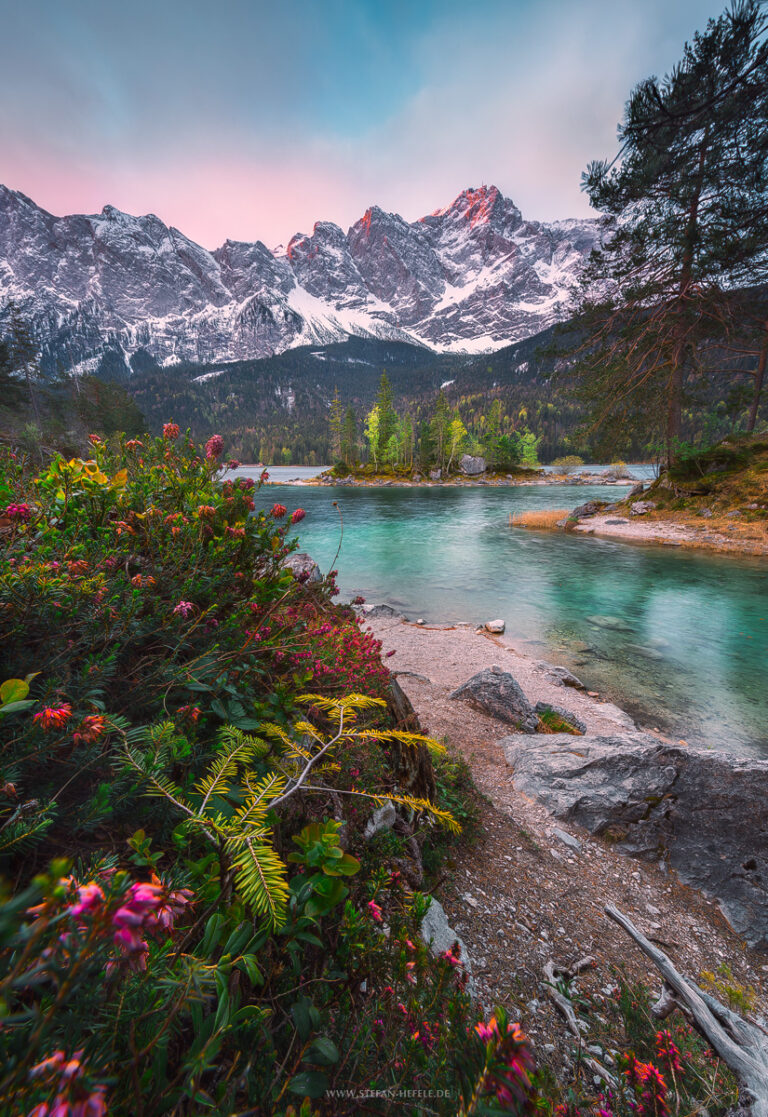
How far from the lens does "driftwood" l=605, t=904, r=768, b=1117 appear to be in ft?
5.83

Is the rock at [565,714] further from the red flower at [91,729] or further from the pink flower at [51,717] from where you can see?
the pink flower at [51,717]

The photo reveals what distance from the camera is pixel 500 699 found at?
6.40 meters

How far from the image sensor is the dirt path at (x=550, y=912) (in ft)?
7.40

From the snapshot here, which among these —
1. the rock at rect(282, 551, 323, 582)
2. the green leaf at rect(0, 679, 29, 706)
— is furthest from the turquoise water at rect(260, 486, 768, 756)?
the green leaf at rect(0, 679, 29, 706)

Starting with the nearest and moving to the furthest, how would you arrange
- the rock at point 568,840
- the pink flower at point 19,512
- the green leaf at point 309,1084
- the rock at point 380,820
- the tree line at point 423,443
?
1. the green leaf at point 309,1084
2. the pink flower at point 19,512
3. the rock at point 380,820
4. the rock at point 568,840
5. the tree line at point 423,443

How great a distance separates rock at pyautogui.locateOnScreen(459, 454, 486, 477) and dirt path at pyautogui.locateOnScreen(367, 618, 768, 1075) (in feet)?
240

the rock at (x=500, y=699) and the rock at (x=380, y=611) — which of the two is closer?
the rock at (x=500, y=699)

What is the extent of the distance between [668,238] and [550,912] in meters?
21.9

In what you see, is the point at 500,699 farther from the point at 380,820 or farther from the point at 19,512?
the point at 19,512

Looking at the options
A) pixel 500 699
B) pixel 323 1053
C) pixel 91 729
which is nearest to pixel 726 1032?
pixel 323 1053

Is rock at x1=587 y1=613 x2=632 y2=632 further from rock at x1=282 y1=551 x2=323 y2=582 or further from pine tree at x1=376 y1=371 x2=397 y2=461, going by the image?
pine tree at x1=376 y1=371 x2=397 y2=461

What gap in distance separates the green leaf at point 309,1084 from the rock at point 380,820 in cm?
145

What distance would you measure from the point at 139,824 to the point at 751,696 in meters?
11.1

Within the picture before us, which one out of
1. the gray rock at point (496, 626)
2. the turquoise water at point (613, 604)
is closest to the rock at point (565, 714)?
the turquoise water at point (613, 604)
